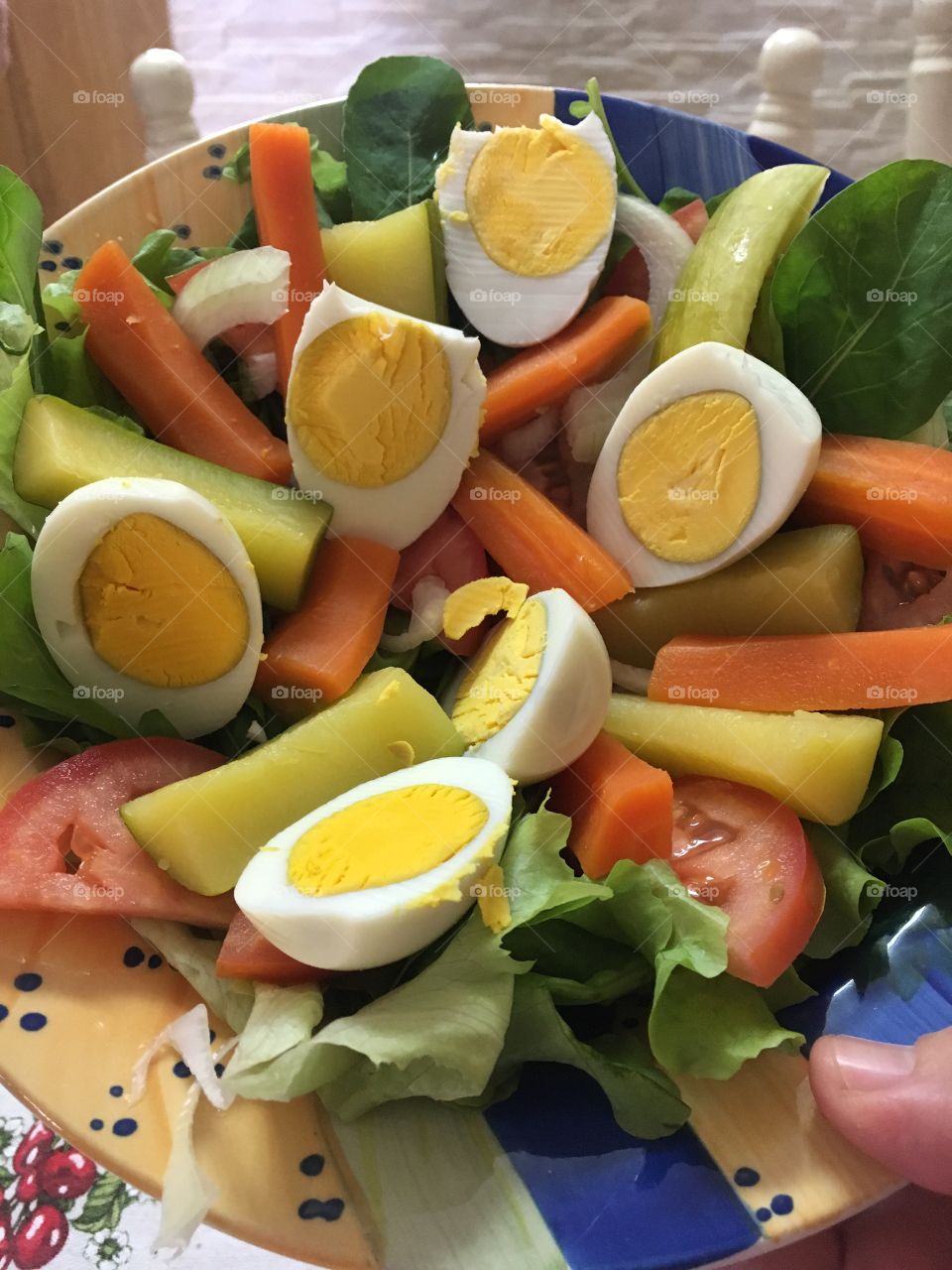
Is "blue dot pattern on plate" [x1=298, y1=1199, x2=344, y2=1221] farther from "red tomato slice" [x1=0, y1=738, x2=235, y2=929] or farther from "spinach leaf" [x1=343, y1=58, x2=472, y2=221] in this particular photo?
"spinach leaf" [x1=343, y1=58, x2=472, y2=221]

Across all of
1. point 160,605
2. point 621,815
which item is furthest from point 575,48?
point 621,815

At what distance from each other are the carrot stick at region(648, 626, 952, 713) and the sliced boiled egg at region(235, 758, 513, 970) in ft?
1.16

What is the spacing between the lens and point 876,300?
159cm

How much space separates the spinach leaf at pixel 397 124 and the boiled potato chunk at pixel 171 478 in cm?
56

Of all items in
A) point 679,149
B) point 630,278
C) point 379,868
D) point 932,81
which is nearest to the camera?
point 379,868

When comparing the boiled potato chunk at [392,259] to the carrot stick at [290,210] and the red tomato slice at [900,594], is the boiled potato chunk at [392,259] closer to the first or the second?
the carrot stick at [290,210]

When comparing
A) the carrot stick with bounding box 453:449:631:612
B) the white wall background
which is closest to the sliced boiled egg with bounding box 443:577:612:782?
the carrot stick with bounding box 453:449:631:612

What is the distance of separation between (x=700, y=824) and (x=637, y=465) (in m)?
0.52

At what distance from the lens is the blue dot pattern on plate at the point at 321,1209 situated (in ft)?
3.37

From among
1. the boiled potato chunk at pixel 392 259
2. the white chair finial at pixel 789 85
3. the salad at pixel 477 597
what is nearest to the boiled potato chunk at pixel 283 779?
the salad at pixel 477 597

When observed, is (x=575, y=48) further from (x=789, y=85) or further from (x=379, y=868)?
(x=379, y=868)

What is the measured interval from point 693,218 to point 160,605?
1079 mm

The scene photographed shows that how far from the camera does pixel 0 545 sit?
1.38 m

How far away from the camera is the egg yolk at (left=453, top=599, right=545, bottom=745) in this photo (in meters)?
1.36
